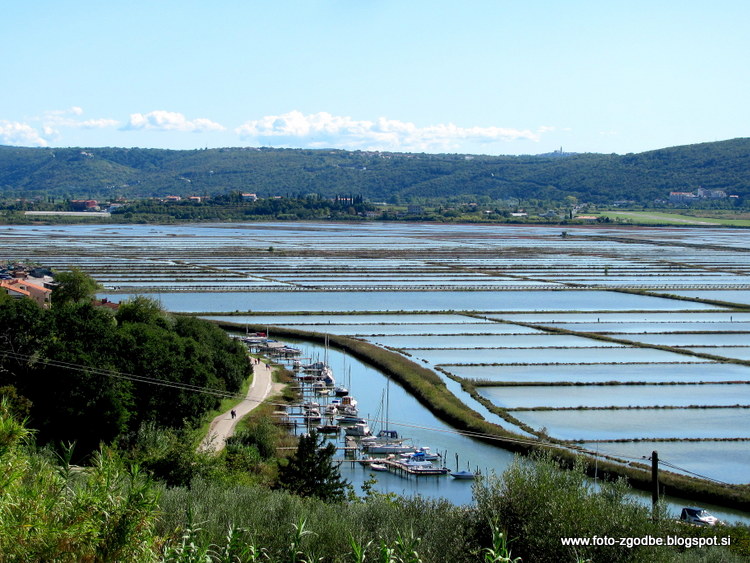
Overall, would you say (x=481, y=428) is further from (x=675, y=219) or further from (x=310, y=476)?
(x=675, y=219)

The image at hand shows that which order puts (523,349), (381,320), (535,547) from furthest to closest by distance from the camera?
(381,320) → (523,349) → (535,547)

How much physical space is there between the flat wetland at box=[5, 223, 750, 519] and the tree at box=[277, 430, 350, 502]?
2.06 m

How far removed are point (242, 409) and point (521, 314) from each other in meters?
17.8

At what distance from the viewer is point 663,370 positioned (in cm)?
2566

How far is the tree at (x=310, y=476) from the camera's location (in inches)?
533

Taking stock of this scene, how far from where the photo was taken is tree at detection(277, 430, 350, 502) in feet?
44.4

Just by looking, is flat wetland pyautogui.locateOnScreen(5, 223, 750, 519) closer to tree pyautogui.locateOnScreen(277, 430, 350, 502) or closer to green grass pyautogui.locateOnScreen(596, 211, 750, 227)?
tree pyautogui.locateOnScreen(277, 430, 350, 502)

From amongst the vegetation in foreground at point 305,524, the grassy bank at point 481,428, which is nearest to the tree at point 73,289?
the grassy bank at point 481,428

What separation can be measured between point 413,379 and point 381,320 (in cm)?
1098

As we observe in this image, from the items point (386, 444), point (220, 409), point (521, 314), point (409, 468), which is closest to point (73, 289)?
point (220, 409)

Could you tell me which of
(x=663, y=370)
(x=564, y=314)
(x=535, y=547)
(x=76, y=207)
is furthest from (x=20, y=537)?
(x=76, y=207)

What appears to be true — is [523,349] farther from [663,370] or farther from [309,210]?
[309,210]

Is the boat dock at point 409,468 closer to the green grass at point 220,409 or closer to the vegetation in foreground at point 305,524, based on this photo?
the green grass at point 220,409

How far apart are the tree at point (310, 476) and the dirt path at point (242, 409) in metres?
2.20
